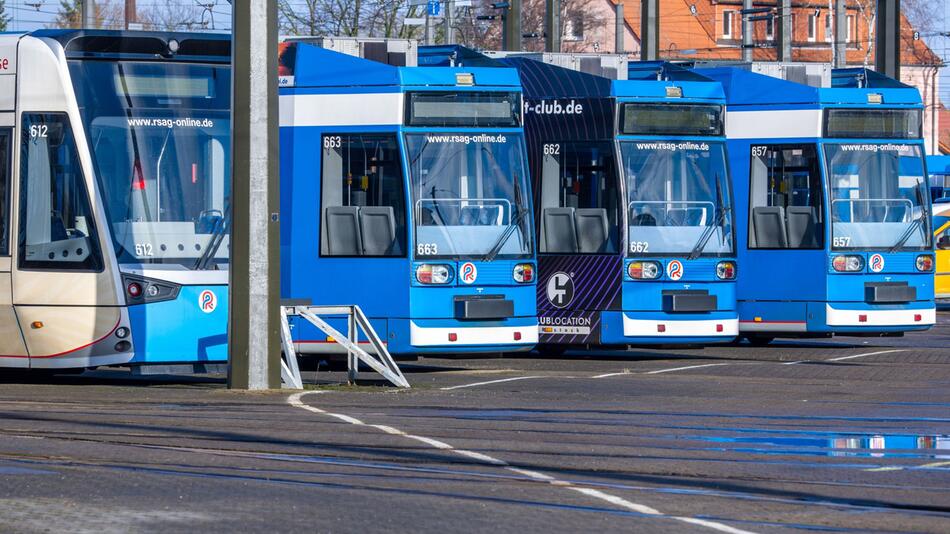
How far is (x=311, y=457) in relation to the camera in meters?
10.1

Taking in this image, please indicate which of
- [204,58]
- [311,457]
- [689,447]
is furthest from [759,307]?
[311,457]

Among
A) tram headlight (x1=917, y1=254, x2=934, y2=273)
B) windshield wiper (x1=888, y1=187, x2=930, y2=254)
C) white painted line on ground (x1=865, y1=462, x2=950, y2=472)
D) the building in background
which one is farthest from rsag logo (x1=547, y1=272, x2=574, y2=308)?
the building in background

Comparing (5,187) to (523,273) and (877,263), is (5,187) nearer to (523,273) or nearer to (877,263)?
(523,273)

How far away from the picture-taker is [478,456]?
33.6 ft

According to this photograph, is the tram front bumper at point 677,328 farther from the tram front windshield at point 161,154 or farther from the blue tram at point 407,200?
the tram front windshield at point 161,154

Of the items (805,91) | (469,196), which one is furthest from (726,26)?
(469,196)

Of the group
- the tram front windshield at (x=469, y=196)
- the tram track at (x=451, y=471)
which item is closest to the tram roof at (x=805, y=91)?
the tram front windshield at (x=469, y=196)

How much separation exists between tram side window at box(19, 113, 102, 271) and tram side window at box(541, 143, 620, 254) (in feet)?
22.7

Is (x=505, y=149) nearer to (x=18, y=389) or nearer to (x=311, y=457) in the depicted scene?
(x=18, y=389)

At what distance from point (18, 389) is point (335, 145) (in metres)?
4.40

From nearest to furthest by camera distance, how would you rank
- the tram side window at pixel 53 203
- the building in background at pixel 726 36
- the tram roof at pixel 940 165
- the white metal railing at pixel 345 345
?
the tram side window at pixel 53 203, the white metal railing at pixel 345 345, the tram roof at pixel 940 165, the building in background at pixel 726 36

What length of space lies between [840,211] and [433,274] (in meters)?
6.86

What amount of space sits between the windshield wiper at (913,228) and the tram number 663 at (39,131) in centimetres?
1160

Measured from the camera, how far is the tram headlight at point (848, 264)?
71.9 feet
